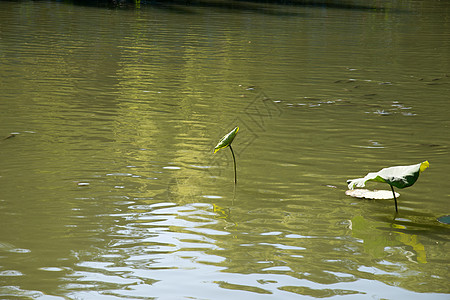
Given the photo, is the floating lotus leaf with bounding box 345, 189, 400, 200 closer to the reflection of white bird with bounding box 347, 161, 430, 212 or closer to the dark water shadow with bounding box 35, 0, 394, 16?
the reflection of white bird with bounding box 347, 161, 430, 212

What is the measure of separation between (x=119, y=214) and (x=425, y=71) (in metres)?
7.04

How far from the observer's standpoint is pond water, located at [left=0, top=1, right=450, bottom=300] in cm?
295

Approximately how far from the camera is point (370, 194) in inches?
159

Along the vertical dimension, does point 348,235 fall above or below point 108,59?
below

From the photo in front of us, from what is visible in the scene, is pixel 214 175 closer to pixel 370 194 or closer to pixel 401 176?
pixel 370 194

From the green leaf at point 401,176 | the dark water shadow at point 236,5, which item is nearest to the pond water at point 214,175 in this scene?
the green leaf at point 401,176

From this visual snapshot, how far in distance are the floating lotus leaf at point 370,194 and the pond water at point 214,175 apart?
41 mm

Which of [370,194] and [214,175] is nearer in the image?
[370,194]

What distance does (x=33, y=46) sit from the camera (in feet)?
35.2

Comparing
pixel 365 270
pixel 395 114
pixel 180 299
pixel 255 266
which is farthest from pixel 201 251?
pixel 395 114

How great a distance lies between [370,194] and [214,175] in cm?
110

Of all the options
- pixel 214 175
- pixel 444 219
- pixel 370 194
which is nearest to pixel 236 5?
pixel 214 175

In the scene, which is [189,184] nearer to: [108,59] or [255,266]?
[255,266]

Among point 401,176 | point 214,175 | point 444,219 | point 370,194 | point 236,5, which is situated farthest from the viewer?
point 236,5
